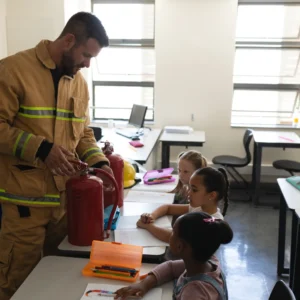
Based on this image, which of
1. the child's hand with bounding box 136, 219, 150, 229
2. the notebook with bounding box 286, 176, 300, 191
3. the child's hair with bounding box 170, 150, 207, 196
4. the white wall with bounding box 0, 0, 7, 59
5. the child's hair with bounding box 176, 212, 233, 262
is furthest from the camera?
the white wall with bounding box 0, 0, 7, 59

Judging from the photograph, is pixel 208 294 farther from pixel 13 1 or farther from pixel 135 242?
pixel 13 1

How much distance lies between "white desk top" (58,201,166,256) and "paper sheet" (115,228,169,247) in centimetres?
3

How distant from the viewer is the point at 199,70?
5.16 m

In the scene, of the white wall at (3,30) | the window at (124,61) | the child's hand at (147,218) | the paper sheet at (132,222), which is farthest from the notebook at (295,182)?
the white wall at (3,30)

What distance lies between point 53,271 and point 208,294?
62cm

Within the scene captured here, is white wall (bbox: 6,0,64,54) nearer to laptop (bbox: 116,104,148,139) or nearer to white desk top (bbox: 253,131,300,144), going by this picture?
laptop (bbox: 116,104,148,139)

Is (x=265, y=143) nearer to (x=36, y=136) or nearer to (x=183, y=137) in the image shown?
(x=183, y=137)

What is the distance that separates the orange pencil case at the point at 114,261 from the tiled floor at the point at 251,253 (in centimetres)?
144

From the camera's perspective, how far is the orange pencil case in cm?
150

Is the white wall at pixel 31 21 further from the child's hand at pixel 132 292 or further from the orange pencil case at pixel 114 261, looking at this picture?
the child's hand at pixel 132 292

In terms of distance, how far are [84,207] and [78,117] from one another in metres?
0.43

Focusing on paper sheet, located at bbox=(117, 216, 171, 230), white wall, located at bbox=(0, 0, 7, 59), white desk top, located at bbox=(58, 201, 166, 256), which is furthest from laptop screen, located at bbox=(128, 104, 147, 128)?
paper sheet, located at bbox=(117, 216, 171, 230)

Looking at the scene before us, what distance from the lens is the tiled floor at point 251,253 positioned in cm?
287

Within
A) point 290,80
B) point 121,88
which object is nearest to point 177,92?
point 121,88
